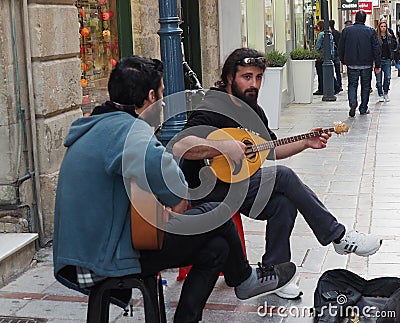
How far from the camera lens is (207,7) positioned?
1203 centimetres

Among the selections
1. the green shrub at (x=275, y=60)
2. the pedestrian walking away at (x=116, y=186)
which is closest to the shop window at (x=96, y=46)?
the pedestrian walking away at (x=116, y=186)

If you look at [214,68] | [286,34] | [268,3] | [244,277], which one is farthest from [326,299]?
[286,34]

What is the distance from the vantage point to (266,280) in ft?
14.9

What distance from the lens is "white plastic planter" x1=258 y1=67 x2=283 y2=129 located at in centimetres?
1234

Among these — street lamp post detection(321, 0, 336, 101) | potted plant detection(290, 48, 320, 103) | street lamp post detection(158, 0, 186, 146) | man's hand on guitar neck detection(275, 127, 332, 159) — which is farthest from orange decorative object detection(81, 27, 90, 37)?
street lamp post detection(321, 0, 336, 101)

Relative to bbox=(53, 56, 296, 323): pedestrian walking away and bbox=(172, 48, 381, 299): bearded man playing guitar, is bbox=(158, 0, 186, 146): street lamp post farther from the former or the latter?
bbox=(53, 56, 296, 323): pedestrian walking away

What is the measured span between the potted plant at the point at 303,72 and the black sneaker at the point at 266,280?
1194 centimetres

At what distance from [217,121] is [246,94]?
9.9 inches

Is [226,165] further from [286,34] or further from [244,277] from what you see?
[286,34]

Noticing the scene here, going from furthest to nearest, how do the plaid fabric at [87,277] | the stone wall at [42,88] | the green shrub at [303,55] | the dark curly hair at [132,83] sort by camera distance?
the green shrub at [303,55] → the stone wall at [42,88] → the dark curly hair at [132,83] → the plaid fabric at [87,277]

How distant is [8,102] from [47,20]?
0.71 meters

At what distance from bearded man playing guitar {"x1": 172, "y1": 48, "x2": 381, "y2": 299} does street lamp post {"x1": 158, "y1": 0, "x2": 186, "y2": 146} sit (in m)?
0.32

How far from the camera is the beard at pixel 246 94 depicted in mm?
4891

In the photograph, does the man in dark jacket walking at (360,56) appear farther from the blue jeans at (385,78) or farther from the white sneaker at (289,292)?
the white sneaker at (289,292)
